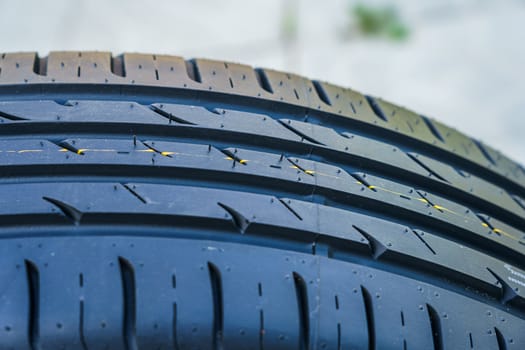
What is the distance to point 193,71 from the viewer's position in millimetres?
4348

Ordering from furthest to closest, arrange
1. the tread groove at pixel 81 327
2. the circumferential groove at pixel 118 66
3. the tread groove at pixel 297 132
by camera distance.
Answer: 1. the circumferential groove at pixel 118 66
2. the tread groove at pixel 297 132
3. the tread groove at pixel 81 327

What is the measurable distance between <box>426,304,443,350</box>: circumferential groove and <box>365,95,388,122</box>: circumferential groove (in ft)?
3.48

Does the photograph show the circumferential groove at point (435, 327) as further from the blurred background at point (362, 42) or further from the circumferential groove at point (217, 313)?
the blurred background at point (362, 42)

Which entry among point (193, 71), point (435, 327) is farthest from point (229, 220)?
point (193, 71)

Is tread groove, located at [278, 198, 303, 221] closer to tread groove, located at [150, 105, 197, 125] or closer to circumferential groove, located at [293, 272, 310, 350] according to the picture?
circumferential groove, located at [293, 272, 310, 350]

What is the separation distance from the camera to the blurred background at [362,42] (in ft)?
19.5

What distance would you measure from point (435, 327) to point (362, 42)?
2.96 m

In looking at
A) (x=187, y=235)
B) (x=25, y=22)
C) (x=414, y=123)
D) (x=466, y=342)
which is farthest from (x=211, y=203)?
(x=25, y=22)

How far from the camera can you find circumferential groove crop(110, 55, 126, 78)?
421cm

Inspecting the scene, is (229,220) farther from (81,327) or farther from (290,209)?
(81,327)

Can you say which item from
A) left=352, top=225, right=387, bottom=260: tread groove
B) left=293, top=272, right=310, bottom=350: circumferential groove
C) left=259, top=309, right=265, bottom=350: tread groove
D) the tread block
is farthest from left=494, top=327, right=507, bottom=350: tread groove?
the tread block

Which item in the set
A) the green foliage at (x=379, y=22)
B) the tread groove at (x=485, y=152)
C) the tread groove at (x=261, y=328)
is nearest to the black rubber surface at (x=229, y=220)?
the tread groove at (x=261, y=328)

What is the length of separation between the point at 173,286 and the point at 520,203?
1.82 metres

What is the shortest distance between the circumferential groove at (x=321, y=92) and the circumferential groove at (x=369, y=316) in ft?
3.43
